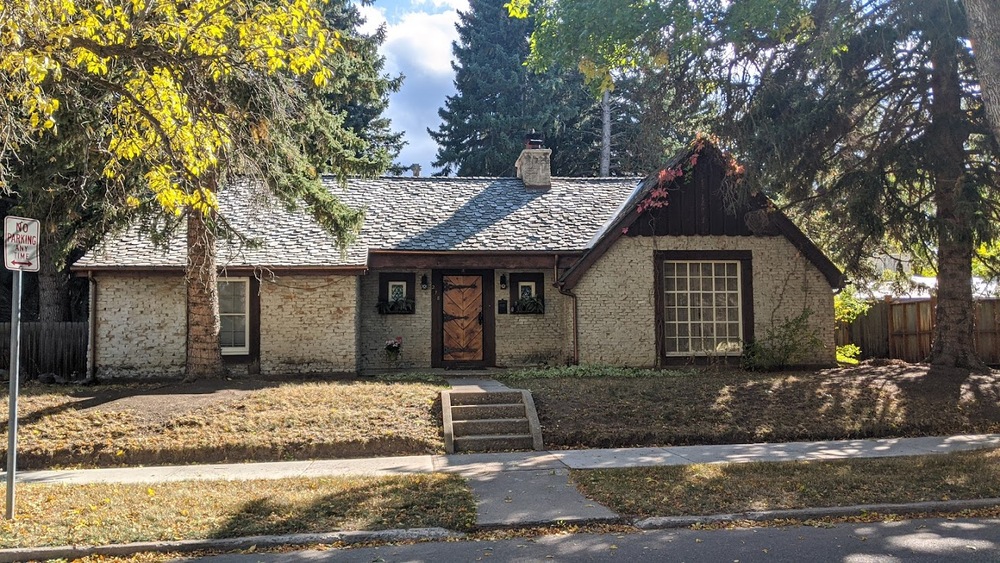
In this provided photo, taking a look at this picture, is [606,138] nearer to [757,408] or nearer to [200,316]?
[200,316]

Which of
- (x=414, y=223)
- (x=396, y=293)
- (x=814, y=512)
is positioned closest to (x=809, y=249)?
(x=414, y=223)

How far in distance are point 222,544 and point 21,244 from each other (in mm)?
3318

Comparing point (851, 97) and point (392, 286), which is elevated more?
point (851, 97)

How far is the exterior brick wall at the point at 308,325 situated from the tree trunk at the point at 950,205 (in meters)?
11.5

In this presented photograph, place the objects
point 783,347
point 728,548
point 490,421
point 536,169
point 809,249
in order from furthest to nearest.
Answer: point 536,169
point 809,249
point 783,347
point 490,421
point 728,548

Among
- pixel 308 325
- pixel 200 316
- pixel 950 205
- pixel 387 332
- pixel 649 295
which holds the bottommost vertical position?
pixel 387 332

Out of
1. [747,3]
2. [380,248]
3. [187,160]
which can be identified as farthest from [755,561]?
[380,248]

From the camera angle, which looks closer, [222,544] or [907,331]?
[222,544]

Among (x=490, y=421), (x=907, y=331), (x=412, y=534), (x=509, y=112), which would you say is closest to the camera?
(x=412, y=534)

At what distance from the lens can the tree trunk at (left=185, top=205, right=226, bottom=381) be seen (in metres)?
13.3

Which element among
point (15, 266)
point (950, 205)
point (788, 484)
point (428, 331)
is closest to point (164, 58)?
point (15, 266)

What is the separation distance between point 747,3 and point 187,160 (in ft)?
28.7

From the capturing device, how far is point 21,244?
6.63m

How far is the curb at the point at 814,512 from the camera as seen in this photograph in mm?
6398
